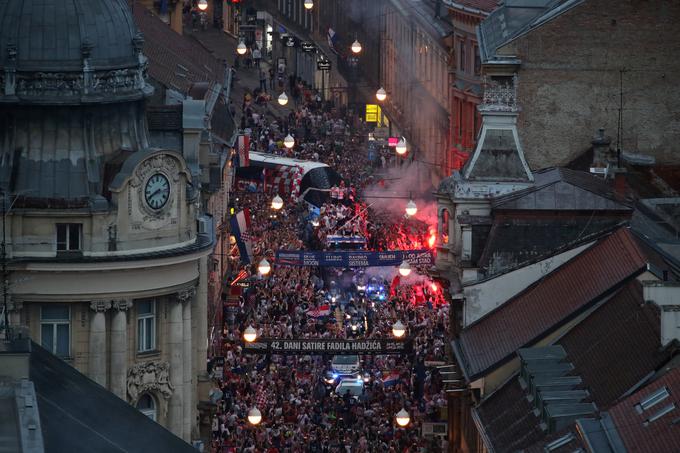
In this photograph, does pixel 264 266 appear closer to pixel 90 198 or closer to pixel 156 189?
pixel 156 189

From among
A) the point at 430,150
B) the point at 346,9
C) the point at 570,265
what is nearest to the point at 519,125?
the point at 570,265

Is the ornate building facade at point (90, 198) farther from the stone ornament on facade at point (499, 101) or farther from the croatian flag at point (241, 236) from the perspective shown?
the croatian flag at point (241, 236)

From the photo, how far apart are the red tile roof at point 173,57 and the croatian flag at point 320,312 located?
8595 millimetres

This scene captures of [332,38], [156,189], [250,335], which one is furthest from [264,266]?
[332,38]

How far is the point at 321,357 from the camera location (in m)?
95.8

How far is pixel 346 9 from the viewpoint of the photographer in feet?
591

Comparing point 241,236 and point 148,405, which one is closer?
point 148,405

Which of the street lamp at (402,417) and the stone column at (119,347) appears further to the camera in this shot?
the street lamp at (402,417)

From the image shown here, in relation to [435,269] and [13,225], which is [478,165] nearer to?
[435,269]

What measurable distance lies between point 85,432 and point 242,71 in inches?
4232

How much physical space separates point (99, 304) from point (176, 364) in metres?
3.65

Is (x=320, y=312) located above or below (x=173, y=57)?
below

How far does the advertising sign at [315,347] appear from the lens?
287 ft

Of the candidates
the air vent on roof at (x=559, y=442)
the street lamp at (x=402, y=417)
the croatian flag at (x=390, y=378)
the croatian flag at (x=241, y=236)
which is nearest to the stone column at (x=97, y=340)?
the air vent on roof at (x=559, y=442)
